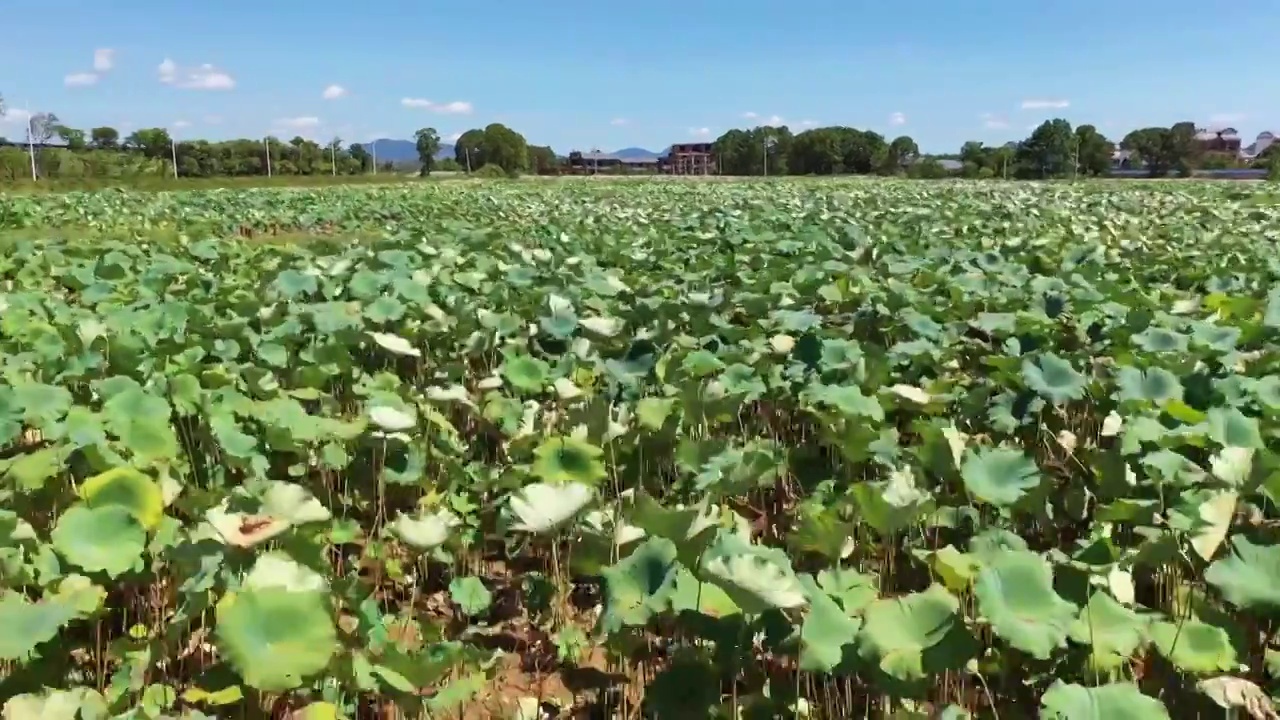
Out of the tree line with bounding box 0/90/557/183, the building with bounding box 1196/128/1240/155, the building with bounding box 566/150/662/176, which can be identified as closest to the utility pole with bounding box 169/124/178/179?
the tree line with bounding box 0/90/557/183

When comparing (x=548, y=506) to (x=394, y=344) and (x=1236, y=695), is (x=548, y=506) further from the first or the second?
(x=394, y=344)

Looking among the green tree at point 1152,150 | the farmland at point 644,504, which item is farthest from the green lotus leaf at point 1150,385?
the green tree at point 1152,150

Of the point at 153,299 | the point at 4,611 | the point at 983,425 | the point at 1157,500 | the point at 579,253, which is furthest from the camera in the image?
the point at 579,253

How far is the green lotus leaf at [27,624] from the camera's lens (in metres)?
1.90

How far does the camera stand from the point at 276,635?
1.86 m

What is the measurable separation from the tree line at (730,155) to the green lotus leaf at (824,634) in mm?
42452

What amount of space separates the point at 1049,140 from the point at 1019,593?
216 feet

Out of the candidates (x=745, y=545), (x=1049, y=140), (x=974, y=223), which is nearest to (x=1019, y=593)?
(x=745, y=545)

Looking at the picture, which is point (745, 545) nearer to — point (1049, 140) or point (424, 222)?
point (424, 222)

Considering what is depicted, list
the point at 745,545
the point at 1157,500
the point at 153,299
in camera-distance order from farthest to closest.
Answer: the point at 153,299 < the point at 1157,500 < the point at 745,545

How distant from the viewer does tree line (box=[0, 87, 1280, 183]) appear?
50.9 meters

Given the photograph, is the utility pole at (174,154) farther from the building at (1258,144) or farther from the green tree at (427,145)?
the building at (1258,144)

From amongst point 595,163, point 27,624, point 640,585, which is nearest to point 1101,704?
point 640,585

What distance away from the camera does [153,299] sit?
6.25 meters
